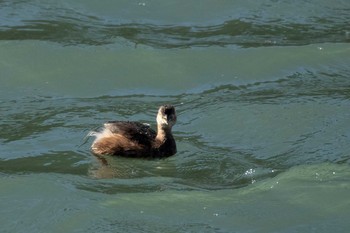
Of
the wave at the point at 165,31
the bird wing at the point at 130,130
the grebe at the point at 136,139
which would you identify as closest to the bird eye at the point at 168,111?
the grebe at the point at 136,139

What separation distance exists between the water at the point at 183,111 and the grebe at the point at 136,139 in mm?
86

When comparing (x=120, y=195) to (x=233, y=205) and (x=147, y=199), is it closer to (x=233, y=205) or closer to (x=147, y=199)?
(x=147, y=199)

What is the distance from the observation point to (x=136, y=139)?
354 inches

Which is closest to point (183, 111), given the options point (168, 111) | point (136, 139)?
point (168, 111)

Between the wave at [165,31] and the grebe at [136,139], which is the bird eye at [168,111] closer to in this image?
the grebe at [136,139]

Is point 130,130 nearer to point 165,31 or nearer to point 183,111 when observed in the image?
point 183,111

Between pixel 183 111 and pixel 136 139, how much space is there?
1131 mm

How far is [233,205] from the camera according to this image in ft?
25.7

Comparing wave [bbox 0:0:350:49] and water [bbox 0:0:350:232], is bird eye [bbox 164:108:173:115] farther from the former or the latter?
wave [bbox 0:0:350:49]

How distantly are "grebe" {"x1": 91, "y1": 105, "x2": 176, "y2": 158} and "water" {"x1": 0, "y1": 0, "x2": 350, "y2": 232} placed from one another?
0.28ft

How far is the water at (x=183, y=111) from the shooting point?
25.3 feet

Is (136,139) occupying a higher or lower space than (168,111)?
lower

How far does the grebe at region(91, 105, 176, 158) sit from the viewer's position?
8.91 meters

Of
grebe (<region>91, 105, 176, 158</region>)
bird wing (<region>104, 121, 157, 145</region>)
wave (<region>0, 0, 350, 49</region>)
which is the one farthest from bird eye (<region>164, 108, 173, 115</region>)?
wave (<region>0, 0, 350, 49</region>)
